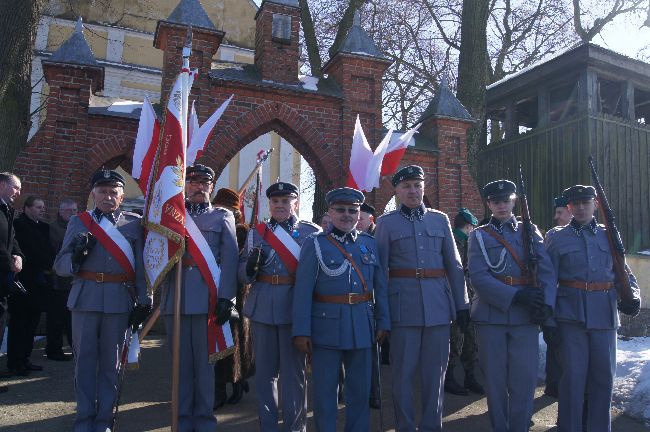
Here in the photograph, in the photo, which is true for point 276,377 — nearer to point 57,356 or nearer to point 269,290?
point 269,290

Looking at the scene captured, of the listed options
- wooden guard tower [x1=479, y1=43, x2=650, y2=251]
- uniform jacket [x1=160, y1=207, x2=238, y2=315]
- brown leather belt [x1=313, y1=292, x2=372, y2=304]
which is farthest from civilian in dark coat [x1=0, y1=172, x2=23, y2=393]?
wooden guard tower [x1=479, y1=43, x2=650, y2=251]

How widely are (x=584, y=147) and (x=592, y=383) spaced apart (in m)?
7.92

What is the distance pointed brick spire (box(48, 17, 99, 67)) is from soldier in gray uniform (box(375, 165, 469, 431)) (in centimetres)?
630

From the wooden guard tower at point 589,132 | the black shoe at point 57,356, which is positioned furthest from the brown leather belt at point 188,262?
the wooden guard tower at point 589,132

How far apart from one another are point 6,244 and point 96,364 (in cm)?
201

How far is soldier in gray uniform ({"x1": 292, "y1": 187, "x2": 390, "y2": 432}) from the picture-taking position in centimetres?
395

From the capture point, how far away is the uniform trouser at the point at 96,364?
13.7ft

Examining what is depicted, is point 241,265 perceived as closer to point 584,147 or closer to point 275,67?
point 275,67

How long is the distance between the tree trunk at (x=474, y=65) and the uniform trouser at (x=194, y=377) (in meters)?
9.07

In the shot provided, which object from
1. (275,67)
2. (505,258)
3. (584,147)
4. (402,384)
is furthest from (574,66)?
(402,384)

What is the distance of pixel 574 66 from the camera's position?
1166 cm

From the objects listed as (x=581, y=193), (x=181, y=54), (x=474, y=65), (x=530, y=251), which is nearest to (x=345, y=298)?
(x=530, y=251)

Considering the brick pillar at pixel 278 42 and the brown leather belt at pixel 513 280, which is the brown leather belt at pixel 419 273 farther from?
the brick pillar at pixel 278 42

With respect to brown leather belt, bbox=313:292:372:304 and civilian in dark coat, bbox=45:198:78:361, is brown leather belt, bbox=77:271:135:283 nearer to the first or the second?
brown leather belt, bbox=313:292:372:304
